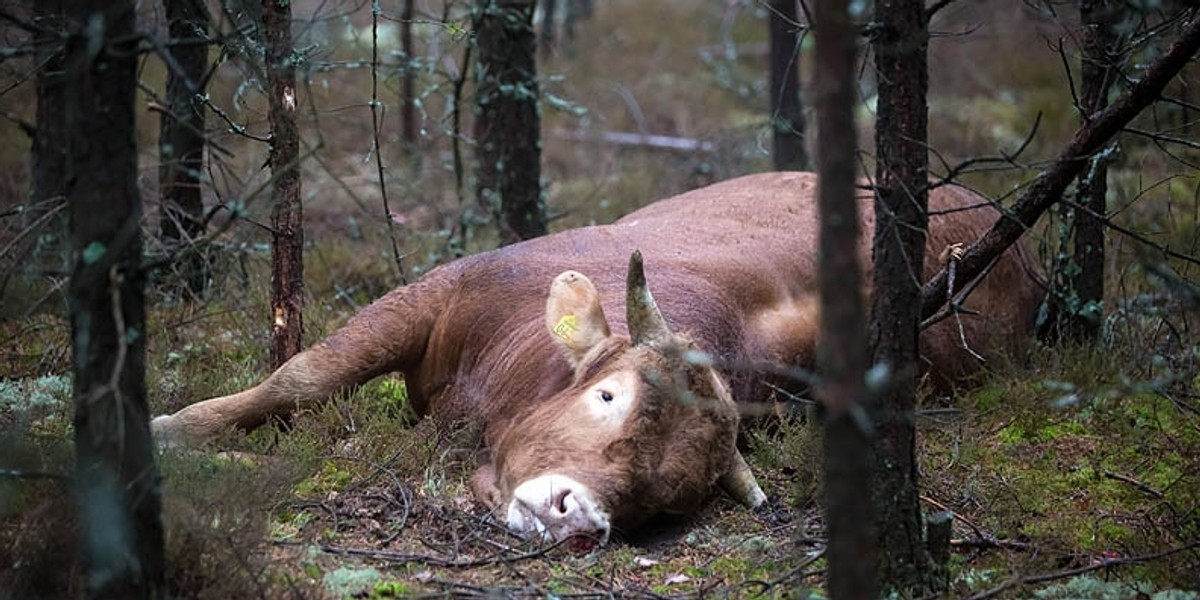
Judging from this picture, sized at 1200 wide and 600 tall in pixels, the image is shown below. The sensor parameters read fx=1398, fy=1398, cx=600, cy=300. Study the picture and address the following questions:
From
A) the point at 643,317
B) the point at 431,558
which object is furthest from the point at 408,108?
the point at 431,558

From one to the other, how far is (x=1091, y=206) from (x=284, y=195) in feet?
13.6

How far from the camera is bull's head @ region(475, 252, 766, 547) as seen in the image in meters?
5.27

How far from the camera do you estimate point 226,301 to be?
8188 millimetres

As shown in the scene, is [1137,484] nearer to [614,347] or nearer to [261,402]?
[614,347]

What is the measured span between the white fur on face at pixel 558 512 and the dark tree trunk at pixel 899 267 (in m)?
1.19

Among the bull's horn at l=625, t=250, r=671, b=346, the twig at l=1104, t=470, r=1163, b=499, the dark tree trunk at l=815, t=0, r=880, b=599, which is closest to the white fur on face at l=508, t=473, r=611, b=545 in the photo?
the bull's horn at l=625, t=250, r=671, b=346

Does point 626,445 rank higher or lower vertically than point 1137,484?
higher

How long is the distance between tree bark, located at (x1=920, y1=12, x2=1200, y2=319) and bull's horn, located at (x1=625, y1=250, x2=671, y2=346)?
118 cm

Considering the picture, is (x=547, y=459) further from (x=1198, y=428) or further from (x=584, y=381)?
(x=1198, y=428)

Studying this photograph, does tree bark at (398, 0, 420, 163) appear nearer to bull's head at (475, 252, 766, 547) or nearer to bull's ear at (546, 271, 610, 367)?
bull's ear at (546, 271, 610, 367)

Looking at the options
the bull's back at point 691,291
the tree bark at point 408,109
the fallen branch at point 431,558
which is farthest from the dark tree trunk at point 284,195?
the tree bark at point 408,109

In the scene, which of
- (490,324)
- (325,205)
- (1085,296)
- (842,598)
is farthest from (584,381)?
(325,205)

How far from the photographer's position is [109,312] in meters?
3.70

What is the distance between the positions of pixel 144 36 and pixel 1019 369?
564 centimetres
